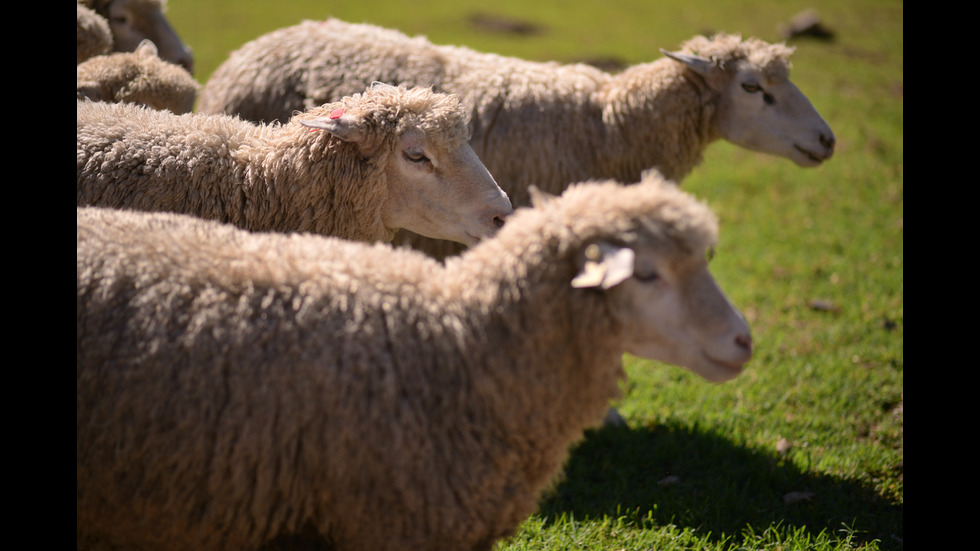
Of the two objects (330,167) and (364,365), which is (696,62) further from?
(364,365)

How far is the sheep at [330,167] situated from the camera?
3.56 meters

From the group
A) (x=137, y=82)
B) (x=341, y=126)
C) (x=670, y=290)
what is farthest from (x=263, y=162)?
(x=670, y=290)

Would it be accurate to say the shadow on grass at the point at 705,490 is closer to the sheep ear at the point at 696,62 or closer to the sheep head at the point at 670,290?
the sheep head at the point at 670,290

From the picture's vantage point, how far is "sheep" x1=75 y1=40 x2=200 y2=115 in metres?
4.48

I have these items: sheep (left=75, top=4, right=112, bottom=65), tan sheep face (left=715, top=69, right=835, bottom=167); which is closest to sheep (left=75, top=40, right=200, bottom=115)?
sheep (left=75, top=4, right=112, bottom=65)

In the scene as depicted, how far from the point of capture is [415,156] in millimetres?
3682

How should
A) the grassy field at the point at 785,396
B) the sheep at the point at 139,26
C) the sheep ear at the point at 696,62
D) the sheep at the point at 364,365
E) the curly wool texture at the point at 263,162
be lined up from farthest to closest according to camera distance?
the sheep at the point at 139,26 < the sheep ear at the point at 696,62 < the grassy field at the point at 785,396 < the curly wool texture at the point at 263,162 < the sheep at the point at 364,365

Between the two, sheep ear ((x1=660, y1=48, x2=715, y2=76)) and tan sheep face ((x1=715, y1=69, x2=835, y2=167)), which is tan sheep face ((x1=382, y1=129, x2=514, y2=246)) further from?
tan sheep face ((x1=715, y1=69, x2=835, y2=167))

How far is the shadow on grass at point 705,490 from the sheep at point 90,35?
4098 mm

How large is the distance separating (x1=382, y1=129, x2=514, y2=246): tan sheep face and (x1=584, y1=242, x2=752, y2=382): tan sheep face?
4.42ft

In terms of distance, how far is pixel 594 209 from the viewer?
8.05 feet

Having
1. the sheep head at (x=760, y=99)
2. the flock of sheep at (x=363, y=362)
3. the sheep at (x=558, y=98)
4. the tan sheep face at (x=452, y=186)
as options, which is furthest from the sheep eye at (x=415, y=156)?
the sheep head at (x=760, y=99)

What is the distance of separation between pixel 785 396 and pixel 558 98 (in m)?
2.56
